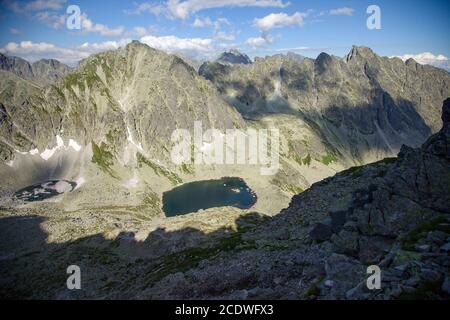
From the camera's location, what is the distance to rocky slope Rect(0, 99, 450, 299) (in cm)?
3312

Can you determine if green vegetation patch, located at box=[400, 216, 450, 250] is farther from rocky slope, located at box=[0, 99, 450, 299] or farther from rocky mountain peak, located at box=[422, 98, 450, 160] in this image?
rocky mountain peak, located at box=[422, 98, 450, 160]

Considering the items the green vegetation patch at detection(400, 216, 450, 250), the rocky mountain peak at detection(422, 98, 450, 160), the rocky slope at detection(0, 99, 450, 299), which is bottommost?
the rocky slope at detection(0, 99, 450, 299)

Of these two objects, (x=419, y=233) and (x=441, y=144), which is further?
(x=441, y=144)

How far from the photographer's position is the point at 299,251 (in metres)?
50.4

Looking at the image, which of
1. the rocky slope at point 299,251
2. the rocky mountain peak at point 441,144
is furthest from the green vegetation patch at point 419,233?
the rocky mountain peak at point 441,144

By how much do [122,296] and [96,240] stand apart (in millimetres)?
44032

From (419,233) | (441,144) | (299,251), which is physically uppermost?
(441,144)

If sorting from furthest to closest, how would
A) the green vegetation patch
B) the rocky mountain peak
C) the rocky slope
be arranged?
the rocky mountain peak
the green vegetation patch
the rocky slope

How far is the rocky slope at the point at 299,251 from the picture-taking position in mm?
33125

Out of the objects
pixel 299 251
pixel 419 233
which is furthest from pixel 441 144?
pixel 299 251

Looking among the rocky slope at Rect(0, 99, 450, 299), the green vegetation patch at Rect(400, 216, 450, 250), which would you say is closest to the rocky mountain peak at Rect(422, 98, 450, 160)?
the rocky slope at Rect(0, 99, 450, 299)

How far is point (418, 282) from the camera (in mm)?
27234

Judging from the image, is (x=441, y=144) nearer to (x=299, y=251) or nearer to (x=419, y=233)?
(x=419, y=233)
